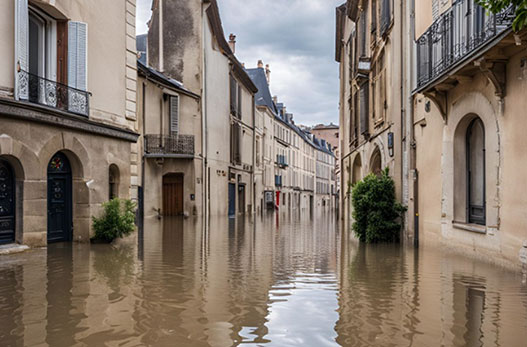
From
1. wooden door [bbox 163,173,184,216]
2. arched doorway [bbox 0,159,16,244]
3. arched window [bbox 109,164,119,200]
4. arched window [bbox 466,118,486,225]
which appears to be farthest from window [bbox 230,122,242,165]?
arched window [bbox 466,118,486,225]

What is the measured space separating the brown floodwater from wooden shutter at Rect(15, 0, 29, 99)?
3259mm

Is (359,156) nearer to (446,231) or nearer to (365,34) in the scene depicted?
(365,34)

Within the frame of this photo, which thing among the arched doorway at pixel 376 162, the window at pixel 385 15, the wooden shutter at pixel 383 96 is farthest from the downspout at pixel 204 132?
the window at pixel 385 15

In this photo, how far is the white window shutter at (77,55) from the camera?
11.9 m

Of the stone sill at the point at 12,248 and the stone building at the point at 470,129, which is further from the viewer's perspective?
the stone sill at the point at 12,248

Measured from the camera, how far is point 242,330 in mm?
4988

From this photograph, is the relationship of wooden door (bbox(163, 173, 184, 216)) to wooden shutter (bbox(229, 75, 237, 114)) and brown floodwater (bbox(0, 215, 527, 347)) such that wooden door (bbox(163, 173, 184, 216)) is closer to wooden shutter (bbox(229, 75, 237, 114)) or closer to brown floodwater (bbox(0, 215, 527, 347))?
wooden shutter (bbox(229, 75, 237, 114))

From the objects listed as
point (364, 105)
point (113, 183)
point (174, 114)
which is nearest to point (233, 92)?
point (174, 114)

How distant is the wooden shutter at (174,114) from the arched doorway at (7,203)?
59.8 feet

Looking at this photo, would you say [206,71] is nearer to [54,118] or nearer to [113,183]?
[113,183]

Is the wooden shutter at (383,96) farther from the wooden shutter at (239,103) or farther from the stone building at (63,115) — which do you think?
the wooden shutter at (239,103)

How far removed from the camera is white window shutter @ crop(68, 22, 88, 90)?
1194cm

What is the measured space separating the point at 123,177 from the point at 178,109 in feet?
49.7

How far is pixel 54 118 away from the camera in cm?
1100
